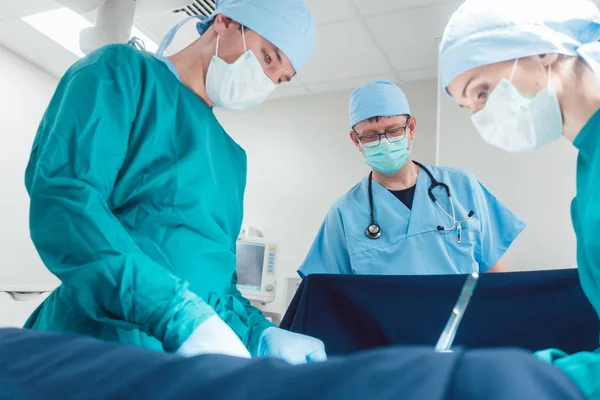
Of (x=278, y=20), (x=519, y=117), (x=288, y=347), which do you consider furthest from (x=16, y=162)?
(x=519, y=117)

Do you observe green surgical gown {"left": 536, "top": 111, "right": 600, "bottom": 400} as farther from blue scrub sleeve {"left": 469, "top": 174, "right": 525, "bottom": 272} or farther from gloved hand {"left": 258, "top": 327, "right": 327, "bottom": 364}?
blue scrub sleeve {"left": 469, "top": 174, "right": 525, "bottom": 272}

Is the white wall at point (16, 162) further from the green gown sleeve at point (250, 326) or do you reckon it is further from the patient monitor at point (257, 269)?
the green gown sleeve at point (250, 326)

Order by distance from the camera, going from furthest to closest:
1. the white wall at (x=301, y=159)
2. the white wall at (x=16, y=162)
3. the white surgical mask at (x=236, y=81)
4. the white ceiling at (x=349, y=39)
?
1. the white wall at (x=301, y=159)
2. the white wall at (x=16, y=162)
3. the white ceiling at (x=349, y=39)
4. the white surgical mask at (x=236, y=81)

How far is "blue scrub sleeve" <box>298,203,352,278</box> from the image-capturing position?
5.58 ft

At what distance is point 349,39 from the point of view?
10.3ft

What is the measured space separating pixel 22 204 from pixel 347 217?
2.84m

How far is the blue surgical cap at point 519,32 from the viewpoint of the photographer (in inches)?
37.4

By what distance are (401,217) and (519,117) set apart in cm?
74

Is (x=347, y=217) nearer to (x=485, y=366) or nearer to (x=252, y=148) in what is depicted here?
(x=485, y=366)

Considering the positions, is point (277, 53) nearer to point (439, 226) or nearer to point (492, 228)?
point (439, 226)

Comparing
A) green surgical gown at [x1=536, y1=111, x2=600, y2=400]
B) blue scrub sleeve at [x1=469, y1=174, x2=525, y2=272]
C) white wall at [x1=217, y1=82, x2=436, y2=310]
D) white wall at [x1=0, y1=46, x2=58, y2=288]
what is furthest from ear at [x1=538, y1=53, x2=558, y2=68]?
white wall at [x1=0, y1=46, x2=58, y2=288]

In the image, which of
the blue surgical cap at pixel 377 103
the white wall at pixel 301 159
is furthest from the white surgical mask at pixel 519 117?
the white wall at pixel 301 159

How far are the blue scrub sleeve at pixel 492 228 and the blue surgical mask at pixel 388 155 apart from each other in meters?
0.27

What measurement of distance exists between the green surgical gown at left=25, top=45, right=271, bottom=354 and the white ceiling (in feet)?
6.43
